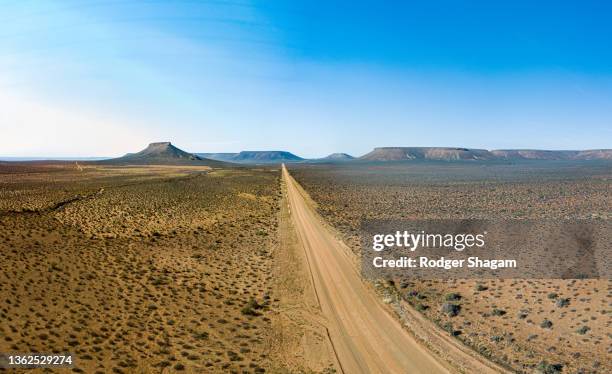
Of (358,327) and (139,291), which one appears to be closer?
(358,327)

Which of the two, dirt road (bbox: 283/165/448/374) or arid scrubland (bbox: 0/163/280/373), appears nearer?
dirt road (bbox: 283/165/448/374)

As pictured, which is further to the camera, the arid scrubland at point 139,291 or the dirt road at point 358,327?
the arid scrubland at point 139,291

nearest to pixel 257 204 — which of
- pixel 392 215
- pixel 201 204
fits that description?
pixel 201 204

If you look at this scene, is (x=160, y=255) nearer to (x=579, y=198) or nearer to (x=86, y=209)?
(x=86, y=209)
